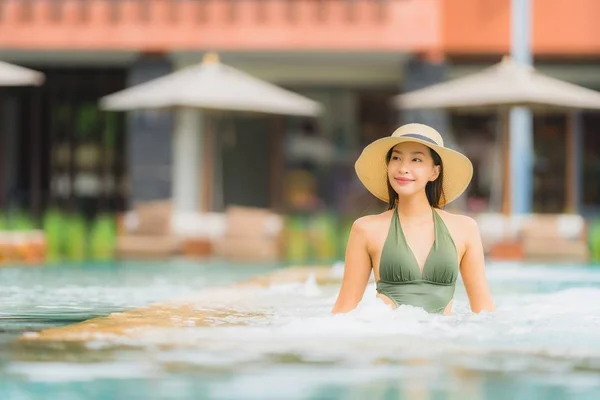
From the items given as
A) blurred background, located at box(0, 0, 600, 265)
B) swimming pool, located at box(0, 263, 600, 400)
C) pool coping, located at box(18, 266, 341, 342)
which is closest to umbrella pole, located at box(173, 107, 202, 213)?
blurred background, located at box(0, 0, 600, 265)

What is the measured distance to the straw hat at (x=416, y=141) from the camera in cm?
631

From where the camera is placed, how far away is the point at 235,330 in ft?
22.0

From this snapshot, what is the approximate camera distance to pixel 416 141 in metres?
6.29

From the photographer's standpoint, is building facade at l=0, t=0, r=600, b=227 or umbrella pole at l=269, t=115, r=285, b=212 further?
umbrella pole at l=269, t=115, r=285, b=212

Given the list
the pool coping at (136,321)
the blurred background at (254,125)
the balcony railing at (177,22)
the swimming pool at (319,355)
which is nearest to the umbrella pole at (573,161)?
the blurred background at (254,125)

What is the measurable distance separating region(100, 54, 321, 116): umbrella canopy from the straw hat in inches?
406

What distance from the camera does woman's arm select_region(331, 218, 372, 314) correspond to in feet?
21.0

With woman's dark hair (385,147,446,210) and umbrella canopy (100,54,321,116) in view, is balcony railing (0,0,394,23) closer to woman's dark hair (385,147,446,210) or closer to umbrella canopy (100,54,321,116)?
umbrella canopy (100,54,321,116)

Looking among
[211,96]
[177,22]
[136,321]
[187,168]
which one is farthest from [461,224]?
[187,168]

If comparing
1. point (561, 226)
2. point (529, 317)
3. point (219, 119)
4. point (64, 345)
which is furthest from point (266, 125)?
point (64, 345)

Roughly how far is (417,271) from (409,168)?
57cm

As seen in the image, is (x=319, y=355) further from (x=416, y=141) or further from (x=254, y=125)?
(x=254, y=125)

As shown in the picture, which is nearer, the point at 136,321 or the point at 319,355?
the point at 319,355

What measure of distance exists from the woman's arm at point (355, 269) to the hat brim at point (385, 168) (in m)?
0.32
